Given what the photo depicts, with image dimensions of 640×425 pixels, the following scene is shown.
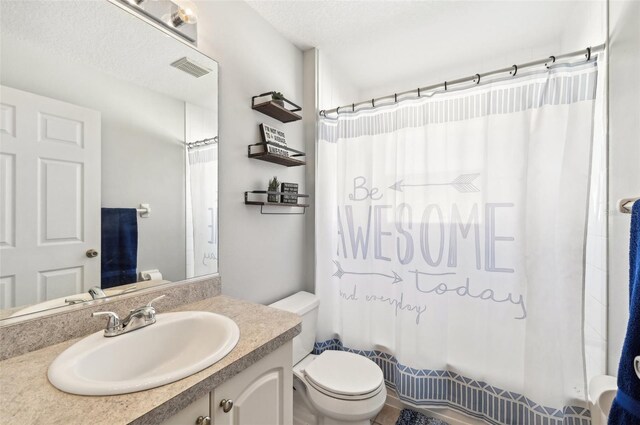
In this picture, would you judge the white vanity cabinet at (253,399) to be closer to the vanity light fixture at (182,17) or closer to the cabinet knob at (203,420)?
the cabinet knob at (203,420)

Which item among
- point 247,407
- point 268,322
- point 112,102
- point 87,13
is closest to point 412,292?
point 268,322

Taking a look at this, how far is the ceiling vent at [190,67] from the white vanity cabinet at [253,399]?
4.14 feet

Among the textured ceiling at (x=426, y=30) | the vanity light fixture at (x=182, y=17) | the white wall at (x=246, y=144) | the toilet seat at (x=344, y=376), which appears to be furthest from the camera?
the textured ceiling at (x=426, y=30)

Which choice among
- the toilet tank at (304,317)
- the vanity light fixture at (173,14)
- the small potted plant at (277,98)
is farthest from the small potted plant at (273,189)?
the vanity light fixture at (173,14)

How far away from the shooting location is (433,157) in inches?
60.4

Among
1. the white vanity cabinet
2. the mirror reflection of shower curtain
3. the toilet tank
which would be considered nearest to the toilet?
the toilet tank

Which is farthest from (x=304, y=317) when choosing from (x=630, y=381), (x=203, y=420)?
(x=630, y=381)

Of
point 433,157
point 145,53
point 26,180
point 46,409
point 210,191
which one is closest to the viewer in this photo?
point 46,409

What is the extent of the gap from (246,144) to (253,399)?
1226 mm

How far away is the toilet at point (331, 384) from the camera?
1.23 metres

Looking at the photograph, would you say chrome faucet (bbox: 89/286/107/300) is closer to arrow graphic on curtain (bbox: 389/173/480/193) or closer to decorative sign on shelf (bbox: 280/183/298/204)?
decorative sign on shelf (bbox: 280/183/298/204)

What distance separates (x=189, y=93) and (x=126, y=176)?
0.49 m

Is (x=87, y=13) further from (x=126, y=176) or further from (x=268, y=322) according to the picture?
(x=268, y=322)

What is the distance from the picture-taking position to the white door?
743 mm
